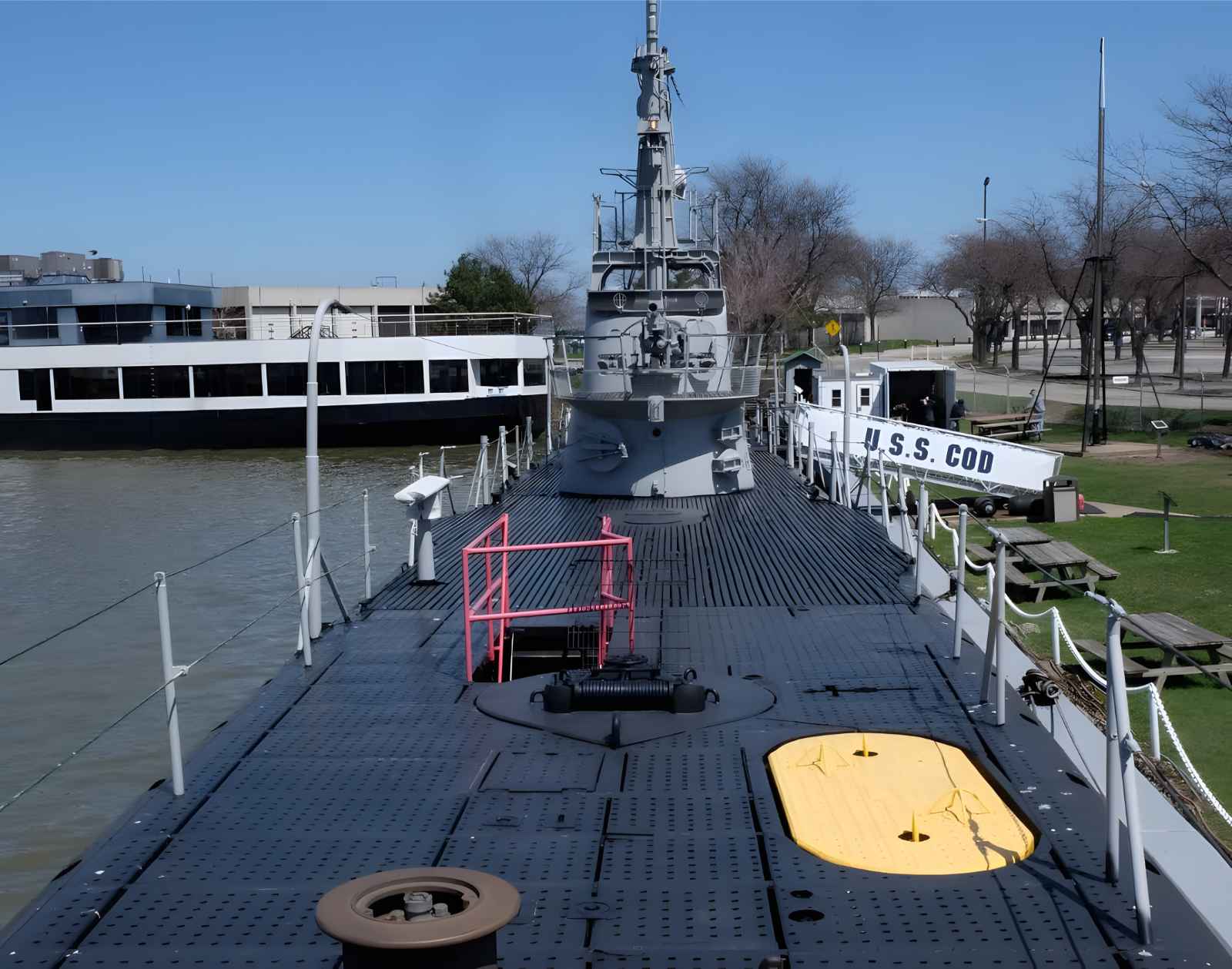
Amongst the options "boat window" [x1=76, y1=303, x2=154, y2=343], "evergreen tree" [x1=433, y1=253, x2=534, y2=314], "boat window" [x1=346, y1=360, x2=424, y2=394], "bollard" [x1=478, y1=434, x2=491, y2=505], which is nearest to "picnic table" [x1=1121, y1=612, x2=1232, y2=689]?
"bollard" [x1=478, y1=434, x2=491, y2=505]

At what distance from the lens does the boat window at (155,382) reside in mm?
43688

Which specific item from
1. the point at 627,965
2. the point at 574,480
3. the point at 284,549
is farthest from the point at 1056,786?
the point at 284,549

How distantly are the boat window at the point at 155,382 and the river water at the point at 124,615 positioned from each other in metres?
10.4

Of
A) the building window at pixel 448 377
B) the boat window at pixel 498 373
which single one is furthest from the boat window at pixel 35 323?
the boat window at pixel 498 373

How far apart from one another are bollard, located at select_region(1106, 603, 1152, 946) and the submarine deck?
12 cm

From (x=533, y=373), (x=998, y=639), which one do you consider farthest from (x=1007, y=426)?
(x=998, y=639)

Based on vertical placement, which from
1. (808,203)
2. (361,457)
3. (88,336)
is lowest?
(361,457)

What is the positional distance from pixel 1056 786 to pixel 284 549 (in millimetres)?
16675

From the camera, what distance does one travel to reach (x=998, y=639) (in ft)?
22.6

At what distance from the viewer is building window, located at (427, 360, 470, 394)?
43.1 m

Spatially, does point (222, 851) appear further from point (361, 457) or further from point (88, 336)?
point (88, 336)

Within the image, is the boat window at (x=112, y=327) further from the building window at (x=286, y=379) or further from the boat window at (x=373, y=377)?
the boat window at (x=373, y=377)

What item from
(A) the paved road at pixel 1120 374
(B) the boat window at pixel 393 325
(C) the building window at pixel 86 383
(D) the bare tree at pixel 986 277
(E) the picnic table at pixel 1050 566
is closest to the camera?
(E) the picnic table at pixel 1050 566

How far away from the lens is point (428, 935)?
3.64 m
